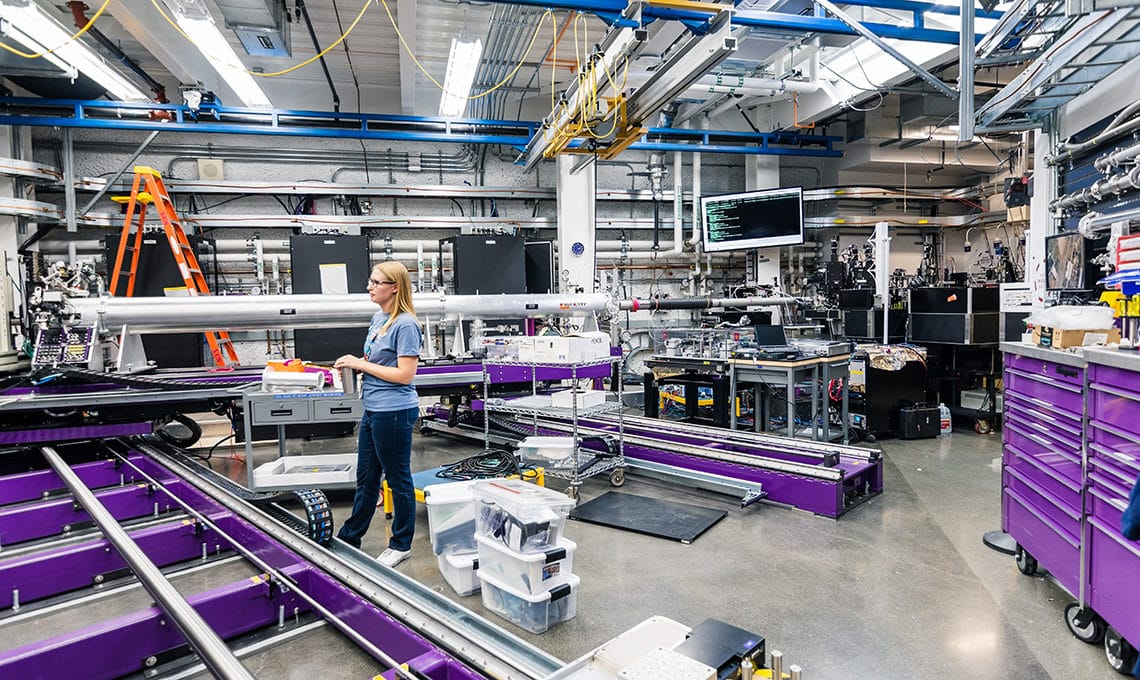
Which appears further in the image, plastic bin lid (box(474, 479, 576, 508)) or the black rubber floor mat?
the black rubber floor mat

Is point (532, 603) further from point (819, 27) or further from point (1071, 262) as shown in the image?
point (1071, 262)

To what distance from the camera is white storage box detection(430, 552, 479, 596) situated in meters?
2.78

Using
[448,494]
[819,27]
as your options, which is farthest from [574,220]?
[448,494]

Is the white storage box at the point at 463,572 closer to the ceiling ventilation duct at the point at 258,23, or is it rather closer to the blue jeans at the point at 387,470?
the blue jeans at the point at 387,470

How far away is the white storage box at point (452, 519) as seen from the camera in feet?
9.66

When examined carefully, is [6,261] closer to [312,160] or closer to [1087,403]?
[312,160]

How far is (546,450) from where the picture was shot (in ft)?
13.8

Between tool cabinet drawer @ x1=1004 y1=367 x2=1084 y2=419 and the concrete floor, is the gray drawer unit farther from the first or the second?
tool cabinet drawer @ x1=1004 y1=367 x2=1084 y2=419

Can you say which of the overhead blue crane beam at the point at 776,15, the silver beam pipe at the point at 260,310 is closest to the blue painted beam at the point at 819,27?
the overhead blue crane beam at the point at 776,15

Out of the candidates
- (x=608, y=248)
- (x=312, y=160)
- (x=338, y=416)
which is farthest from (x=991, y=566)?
(x=312, y=160)

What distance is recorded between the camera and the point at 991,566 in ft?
9.89

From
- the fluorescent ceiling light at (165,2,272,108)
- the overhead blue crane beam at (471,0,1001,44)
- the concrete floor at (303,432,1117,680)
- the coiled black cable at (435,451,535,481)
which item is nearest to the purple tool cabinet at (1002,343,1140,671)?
the concrete floor at (303,432,1117,680)

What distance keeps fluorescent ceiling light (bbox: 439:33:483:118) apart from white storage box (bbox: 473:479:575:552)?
339 centimetres

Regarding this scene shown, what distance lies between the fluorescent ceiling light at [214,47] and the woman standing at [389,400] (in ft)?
7.07
